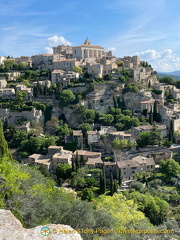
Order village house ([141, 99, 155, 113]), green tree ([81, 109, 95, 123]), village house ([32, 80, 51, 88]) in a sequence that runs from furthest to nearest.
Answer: village house ([32, 80, 51, 88]) → village house ([141, 99, 155, 113]) → green tree ([81, 109, 95, 123])

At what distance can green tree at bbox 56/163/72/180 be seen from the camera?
40625 mm

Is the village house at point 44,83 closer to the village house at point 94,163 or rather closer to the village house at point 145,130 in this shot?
the village house at point 145,130

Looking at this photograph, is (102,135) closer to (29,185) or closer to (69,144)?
(69,144)

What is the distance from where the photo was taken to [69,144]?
1984 inches

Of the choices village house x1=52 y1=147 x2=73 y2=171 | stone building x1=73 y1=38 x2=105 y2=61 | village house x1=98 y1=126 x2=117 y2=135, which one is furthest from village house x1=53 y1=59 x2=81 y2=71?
village house x1=52 y1=147 x2=73 y2=171

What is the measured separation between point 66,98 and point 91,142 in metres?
16.2

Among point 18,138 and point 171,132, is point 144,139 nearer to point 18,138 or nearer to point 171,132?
point 171,132

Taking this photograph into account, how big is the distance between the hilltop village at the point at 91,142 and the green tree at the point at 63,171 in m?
0.19

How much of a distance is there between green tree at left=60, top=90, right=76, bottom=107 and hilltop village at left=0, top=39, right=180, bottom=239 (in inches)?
11.1

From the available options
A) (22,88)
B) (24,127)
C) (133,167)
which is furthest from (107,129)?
(22,88)

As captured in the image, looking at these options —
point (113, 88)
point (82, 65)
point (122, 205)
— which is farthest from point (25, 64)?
point (122, 205)

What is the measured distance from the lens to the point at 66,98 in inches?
2336

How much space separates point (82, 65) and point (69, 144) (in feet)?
122

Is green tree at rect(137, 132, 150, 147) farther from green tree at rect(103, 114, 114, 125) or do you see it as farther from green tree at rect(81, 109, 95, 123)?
green tree at rect(81, 109, 95, 123)
